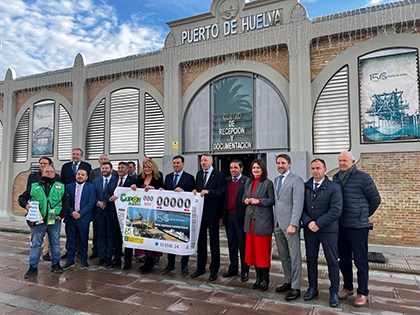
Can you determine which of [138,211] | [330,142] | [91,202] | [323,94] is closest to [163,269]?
[138,211]

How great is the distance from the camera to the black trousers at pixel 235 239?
5.12 m

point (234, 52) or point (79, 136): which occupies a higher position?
point (234, 52)

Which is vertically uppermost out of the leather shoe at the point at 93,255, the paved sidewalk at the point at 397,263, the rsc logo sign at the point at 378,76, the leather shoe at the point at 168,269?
the rsc logo sign at the point at 378,76

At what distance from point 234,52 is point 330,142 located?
12.6 feet

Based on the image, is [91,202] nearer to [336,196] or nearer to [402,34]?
[336,196]

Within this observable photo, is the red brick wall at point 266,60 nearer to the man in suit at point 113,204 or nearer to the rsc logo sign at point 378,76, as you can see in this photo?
the rsc logo sign at point 378,76

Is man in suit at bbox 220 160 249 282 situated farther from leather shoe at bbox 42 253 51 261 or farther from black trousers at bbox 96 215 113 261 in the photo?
leather shoe at bbox 42 253 51 261

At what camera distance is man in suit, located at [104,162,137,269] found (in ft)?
19.5

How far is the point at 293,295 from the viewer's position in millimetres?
4285

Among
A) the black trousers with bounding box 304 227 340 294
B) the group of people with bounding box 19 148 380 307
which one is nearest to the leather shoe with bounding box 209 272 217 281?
the group of people with bounding box 19 148 380 307

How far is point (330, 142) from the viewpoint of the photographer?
8.20 meters

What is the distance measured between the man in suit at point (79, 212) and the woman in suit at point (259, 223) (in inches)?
124

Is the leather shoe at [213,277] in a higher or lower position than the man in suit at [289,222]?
lower

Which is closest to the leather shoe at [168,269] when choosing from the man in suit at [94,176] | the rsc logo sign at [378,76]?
the man in suit at [94,176]
